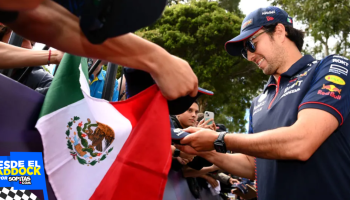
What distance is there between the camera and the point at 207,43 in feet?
56.3

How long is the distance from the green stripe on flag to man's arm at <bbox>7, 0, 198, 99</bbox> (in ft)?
2.18

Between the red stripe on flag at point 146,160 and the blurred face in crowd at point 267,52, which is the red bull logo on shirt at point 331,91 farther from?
the red stripe on flag at point 146,160

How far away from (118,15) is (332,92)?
5.46 ft

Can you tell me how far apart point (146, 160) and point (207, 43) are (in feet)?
53.1

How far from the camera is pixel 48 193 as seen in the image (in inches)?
61.3

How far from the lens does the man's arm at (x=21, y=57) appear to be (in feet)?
5.72

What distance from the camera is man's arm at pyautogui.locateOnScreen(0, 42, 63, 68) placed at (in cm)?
174

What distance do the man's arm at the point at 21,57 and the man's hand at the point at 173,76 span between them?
947 millimetres

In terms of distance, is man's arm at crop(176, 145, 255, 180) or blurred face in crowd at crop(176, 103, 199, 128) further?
blurred face in crowd at crop(176, 103, 199, 128)

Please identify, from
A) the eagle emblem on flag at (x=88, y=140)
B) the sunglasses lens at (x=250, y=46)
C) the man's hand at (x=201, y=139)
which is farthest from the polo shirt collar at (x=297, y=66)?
the eagle emblem on flag at (x=88, y=140)

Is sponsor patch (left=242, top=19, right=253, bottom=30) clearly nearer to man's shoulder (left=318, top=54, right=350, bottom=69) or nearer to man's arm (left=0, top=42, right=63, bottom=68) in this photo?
man's shoulder (left=318, top=54, right=350, bottom=69)

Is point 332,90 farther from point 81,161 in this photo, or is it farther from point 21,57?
point 21,57

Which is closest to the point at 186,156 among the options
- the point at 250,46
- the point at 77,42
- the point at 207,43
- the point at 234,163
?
the point at 234,163

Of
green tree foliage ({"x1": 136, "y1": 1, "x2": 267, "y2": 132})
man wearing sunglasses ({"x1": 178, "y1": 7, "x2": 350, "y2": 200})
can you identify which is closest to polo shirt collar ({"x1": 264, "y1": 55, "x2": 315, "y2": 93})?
man wearing sunglasses ({"x1": 178, "y1": 7, "x2": 350, "y2": 200})
